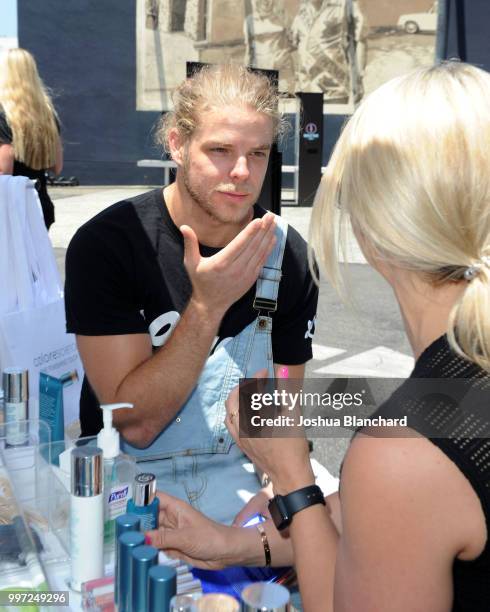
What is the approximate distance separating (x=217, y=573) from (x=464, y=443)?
0.64 m

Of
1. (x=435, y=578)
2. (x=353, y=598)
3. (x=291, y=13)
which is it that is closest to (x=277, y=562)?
(x=353, y=598)

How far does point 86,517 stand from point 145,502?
13cm

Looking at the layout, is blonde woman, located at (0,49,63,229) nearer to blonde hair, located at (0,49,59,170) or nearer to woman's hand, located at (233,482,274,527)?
blonde hair, located at (0,49,59,170)

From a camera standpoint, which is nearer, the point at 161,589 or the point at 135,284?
the point at 161,589

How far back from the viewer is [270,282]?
1.96 m

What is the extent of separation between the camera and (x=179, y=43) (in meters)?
19.1

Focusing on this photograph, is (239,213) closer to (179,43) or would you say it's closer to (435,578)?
(435,578)

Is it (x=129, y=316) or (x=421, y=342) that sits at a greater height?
(x=421, y=342)

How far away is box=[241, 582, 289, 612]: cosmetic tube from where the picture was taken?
0.91 metres

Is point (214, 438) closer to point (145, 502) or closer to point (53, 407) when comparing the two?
point (53, 407)

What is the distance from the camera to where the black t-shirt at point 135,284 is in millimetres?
1878

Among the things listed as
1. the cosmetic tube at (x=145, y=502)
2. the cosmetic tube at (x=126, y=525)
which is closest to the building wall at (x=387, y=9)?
the cosmetic tube at (x=145, y=502)

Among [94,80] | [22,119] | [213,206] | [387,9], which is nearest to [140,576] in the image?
[213,206]

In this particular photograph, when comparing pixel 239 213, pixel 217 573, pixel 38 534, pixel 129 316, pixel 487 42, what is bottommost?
pixel 217 573
